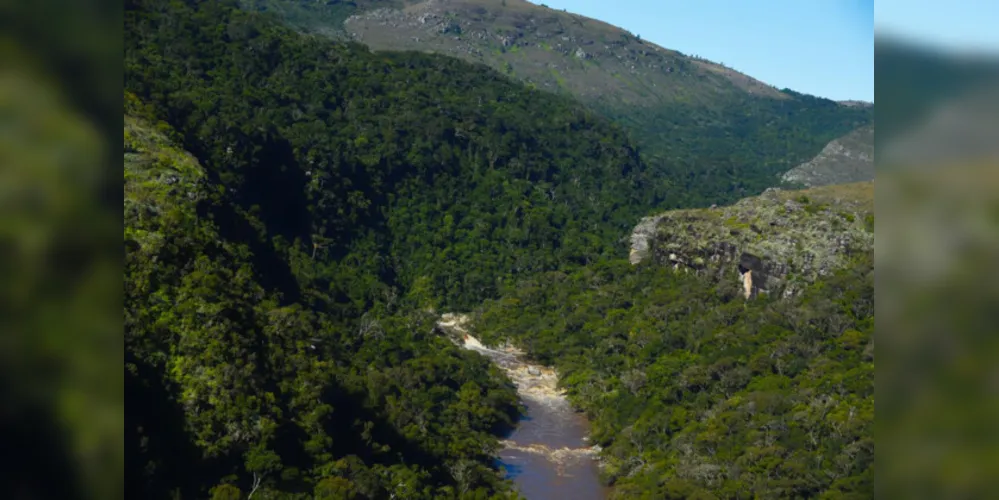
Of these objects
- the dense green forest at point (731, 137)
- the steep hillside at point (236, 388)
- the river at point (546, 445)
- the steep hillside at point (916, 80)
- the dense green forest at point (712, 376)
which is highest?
the dense green forest at point (731, 137)

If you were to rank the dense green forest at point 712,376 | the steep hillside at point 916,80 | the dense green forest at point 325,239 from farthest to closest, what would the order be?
the dense green forest at point 712,376 < the dense green forest at point 325,239 < the steep hillside at point 916,80

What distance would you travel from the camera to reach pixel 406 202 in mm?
69625

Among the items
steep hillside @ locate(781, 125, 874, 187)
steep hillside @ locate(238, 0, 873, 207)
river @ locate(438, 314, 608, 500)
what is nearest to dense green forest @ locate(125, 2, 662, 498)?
river @ locate(438, 314, 608, 500)

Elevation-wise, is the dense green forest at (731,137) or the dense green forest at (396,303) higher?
the dense green forest at (731,137)

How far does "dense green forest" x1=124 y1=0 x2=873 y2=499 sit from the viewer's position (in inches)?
864

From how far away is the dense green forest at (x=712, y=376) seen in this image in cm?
2833

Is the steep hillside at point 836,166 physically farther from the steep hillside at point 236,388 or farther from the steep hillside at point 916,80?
the steep hillside at point 916,80

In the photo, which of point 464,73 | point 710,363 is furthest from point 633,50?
point 710,363

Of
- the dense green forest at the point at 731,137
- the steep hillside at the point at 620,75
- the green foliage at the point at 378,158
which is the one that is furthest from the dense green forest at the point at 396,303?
the steep hillside at the point at 620,75

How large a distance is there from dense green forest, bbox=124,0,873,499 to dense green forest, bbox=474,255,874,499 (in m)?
0.14

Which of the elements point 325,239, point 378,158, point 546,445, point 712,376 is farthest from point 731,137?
point 546,445

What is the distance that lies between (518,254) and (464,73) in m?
37.1

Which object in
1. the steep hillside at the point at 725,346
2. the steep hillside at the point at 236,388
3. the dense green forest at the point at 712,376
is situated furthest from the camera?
the steep hillside at the point at 725,346

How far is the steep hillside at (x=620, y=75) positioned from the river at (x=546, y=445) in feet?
250
